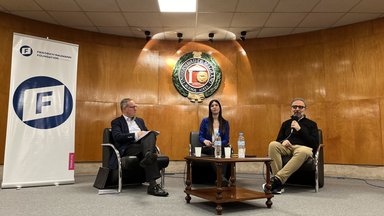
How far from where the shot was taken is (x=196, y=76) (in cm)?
640

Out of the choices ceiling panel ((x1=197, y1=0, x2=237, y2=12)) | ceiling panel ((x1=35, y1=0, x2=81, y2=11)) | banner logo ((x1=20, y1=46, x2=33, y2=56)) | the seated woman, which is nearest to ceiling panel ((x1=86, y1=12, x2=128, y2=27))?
ceiling panel ((x1=35, y1=0, x2=81, y2=11))

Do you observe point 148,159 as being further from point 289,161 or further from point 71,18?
point 71,18

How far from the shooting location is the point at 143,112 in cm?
618

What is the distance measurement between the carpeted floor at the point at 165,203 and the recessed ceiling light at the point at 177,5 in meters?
2.83

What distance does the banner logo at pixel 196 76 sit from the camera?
6355 millimetres

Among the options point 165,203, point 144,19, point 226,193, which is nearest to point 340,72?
point 144,19

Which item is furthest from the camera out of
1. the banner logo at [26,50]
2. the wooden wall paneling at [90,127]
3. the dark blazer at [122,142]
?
the wooden wall paneling at [90,127]

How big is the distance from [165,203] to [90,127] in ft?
10.8

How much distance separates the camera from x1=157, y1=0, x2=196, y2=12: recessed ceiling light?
478 cm

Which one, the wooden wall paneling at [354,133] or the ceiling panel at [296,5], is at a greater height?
the ceiling panel at [296,5]

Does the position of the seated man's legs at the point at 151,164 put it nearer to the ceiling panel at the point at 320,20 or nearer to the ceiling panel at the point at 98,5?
the ceiling panel at the point at 98,5

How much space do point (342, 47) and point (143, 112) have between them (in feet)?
13.1

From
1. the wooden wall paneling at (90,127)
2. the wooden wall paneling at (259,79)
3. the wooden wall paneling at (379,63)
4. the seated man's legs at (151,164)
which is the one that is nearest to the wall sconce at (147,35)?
the wooden wall paneling at (90,127)

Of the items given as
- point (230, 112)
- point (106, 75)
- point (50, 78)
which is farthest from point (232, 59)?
point (50, 78)
